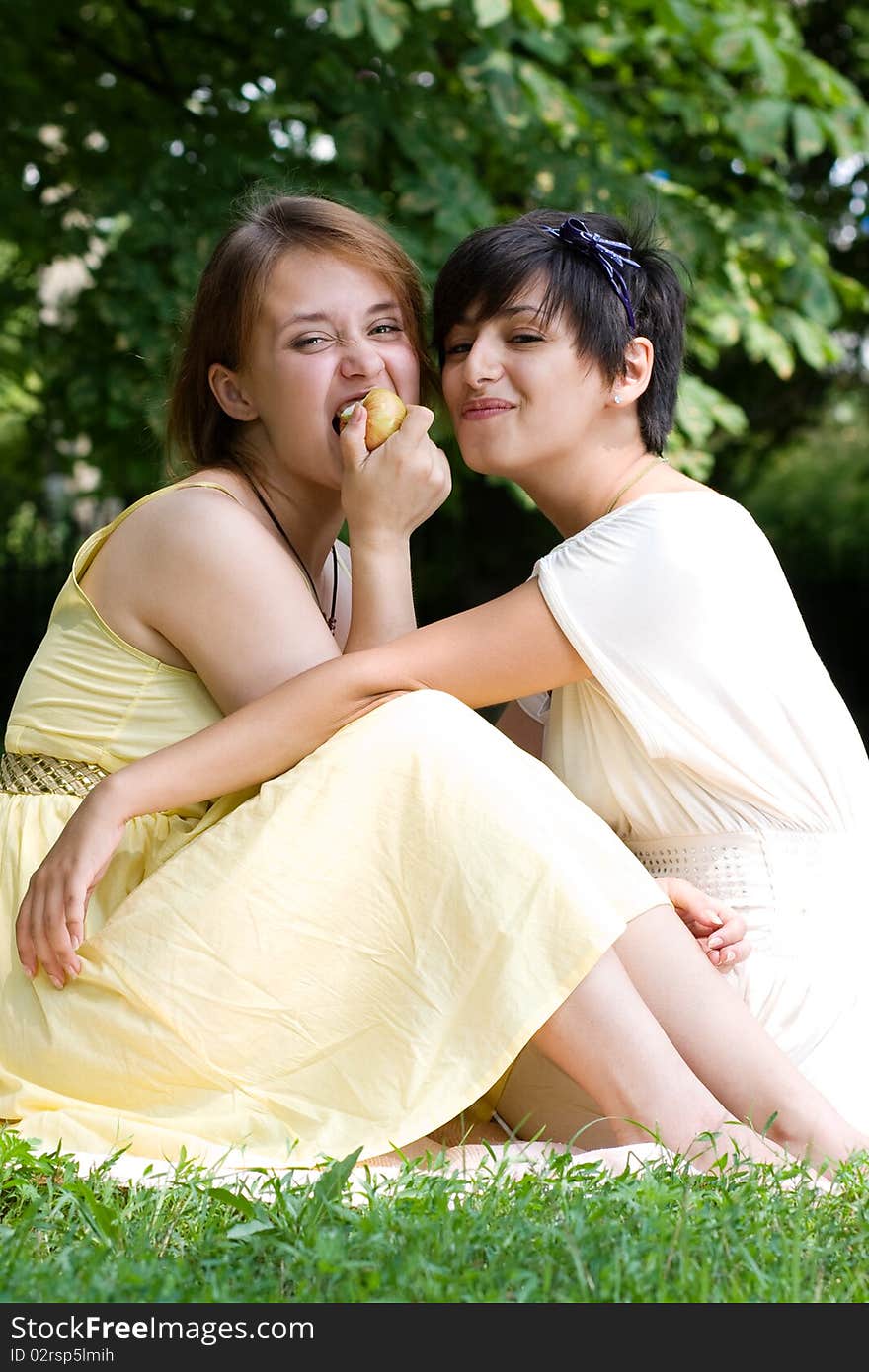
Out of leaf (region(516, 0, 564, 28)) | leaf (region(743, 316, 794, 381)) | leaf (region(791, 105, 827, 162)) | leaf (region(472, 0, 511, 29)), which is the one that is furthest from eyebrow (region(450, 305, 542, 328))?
leaf (region(743, 316, 794, 381))

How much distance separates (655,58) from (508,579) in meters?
5.46

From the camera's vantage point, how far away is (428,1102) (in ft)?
7.93

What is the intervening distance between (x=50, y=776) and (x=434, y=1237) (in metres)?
1.30

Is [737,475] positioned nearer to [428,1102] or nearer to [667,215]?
[667,215]

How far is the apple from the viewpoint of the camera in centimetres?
299

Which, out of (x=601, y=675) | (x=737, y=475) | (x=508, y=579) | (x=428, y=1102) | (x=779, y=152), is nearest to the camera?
(x=428, y=1102)

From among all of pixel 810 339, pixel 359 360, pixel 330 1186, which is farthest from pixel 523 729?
pixel 810 339

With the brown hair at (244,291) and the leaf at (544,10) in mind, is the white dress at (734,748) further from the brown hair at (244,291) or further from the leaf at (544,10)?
the leaf at (544,10)

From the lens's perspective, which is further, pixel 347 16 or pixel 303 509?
pixel 347 16

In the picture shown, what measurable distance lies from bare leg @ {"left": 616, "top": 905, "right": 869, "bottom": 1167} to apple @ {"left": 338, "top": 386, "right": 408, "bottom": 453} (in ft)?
3.67

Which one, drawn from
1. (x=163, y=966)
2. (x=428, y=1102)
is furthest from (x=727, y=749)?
(x=163, y=966)

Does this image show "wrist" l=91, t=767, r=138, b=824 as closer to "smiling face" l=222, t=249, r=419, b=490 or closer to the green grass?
the green grass

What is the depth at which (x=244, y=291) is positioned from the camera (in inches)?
123

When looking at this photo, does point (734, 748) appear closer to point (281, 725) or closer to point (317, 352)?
point (281, 725)
